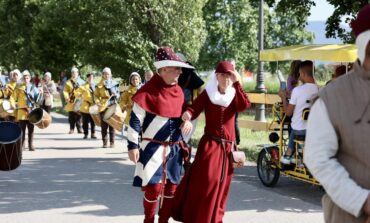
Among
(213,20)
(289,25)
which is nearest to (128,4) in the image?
(213,20)

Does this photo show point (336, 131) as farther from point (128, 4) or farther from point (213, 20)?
point (213, 20)

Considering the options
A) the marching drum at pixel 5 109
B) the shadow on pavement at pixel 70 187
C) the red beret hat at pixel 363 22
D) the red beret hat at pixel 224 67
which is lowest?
the shadow on pavement at pixel 70 187

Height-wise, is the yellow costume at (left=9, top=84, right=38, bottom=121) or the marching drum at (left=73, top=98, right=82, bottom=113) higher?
the yellow costume at (left=9, top=84, right=38, bottom=121)

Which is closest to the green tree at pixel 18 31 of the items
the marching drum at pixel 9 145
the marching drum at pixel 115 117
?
the marching drum at pixel 115 117

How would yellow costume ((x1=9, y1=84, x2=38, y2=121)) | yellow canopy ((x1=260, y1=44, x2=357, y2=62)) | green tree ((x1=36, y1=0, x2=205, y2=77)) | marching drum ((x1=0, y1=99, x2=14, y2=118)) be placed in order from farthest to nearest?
green tree ((x1=36, y1=0, x2=205, y2=77)) < yellow costume ((x1=9, y1=84, x2=38, y2=121)) < marching drum ((x1=0, y1=99, x2=14, y2=118)) < yellow canopy ((x1=260, y1=44, x2=357, y2=62))

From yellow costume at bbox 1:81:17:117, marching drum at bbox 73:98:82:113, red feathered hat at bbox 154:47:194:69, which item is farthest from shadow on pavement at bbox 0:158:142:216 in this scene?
marching drum at bbox 73:98:82:113

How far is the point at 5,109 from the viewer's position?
Answer: 14422mm

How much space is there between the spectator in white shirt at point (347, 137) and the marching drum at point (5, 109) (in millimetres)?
12455

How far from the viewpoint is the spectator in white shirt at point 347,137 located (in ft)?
8.53

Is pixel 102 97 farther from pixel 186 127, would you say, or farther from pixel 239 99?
pixel 186 127

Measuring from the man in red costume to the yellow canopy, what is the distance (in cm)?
250

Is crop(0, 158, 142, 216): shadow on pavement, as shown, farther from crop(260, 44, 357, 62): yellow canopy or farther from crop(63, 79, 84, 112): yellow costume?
crop(63, 79, 84, 112): yellow costume

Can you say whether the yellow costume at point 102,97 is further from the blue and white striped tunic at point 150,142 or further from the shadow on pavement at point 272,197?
the blue and white striped tunic at point 150,142

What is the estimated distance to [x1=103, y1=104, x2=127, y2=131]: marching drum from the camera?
563 inches
